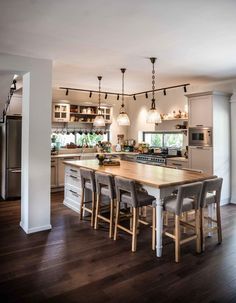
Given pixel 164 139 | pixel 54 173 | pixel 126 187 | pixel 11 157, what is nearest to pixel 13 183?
pixel 11 157

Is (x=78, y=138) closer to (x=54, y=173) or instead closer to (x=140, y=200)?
(x=54, y=173)

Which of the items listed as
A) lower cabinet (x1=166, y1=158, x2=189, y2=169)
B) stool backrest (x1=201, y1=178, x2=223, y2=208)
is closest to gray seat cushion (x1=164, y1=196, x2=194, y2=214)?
stool backrest (x1=201, y1=178, x2=223, y2=208)

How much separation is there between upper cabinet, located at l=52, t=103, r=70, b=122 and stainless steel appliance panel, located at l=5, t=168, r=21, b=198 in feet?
5.75

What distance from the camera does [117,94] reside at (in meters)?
7.26

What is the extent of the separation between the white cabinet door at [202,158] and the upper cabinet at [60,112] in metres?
3.31

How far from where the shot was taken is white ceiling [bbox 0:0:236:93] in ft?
7.50

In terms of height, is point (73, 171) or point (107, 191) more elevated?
point (73, 171)

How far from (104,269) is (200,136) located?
342 centimetres

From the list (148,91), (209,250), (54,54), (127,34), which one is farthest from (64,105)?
(209,250)

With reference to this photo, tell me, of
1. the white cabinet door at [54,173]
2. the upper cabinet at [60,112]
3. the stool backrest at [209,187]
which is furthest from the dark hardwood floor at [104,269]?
the upper cabinet at [60,112]

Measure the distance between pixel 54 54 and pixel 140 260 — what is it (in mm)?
2918

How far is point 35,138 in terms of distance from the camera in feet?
12.3

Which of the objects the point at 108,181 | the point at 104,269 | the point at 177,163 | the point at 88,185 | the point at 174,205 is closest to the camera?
the point at 104,269

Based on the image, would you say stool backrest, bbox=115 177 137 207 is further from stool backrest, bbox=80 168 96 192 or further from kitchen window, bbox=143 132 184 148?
kitchen window, bbox=143 132 184 148
